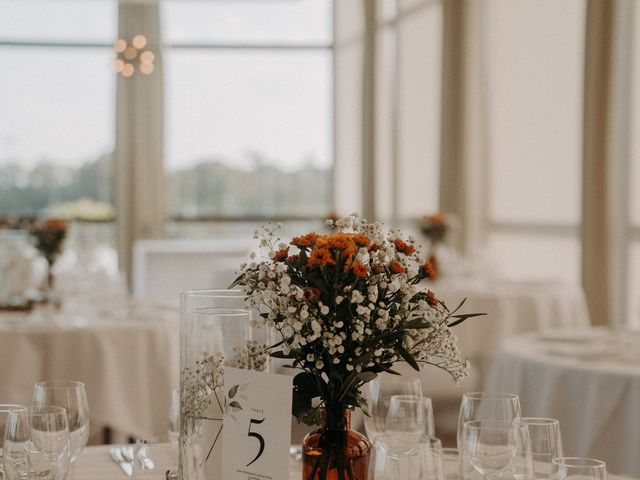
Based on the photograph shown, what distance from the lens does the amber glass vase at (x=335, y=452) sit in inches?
64.4

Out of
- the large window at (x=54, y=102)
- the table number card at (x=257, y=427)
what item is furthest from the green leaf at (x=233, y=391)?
the large window at (x=54, y=102)

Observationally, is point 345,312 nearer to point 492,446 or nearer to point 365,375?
point 365,375

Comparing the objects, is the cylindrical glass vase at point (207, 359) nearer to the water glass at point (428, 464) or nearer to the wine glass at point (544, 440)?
the water glass at point (428, 464)

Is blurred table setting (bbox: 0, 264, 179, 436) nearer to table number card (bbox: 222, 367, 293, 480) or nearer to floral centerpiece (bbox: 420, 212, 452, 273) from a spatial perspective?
floral centerpiece (bbox: 420, 212, 452, 273)

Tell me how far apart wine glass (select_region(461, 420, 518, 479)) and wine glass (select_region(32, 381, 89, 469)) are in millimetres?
665

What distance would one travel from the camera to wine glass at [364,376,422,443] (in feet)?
6.15

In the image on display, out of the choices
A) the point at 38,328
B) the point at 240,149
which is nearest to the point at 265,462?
the point at 38,328

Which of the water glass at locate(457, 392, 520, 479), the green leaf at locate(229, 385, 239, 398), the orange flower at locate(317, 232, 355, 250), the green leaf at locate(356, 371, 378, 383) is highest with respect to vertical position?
the orange flower at locate(317, 232, 355, 250)

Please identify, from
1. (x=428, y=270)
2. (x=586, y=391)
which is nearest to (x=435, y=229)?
(x=586, y=391)

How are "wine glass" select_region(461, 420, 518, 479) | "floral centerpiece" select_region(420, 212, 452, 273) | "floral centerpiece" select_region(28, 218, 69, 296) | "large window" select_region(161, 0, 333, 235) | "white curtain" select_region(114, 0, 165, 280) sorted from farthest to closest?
"large window" select_region(161, 0, 333, 235) → "white curtain" select_region(114, 0, 165, 280) → "floral centerpiece" select_region(420, 212, 452, 273) → "floral centerpiece" select_region(28, 218, 69, 296) → "wine glass" select_region(461, 420, 518, 479)

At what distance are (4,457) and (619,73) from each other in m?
5.61

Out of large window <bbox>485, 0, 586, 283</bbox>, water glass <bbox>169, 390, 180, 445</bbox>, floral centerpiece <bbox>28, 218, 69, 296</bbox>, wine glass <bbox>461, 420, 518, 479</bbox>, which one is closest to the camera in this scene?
wine glass <bbox>461, 420, 518, 479</bbox>

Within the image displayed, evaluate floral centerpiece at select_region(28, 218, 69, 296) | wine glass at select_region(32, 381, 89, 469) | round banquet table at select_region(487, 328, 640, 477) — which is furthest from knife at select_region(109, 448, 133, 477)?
floral centerpiece at select_region(28, 218, 69, 296)

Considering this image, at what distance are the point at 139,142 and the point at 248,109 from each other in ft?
4.43
